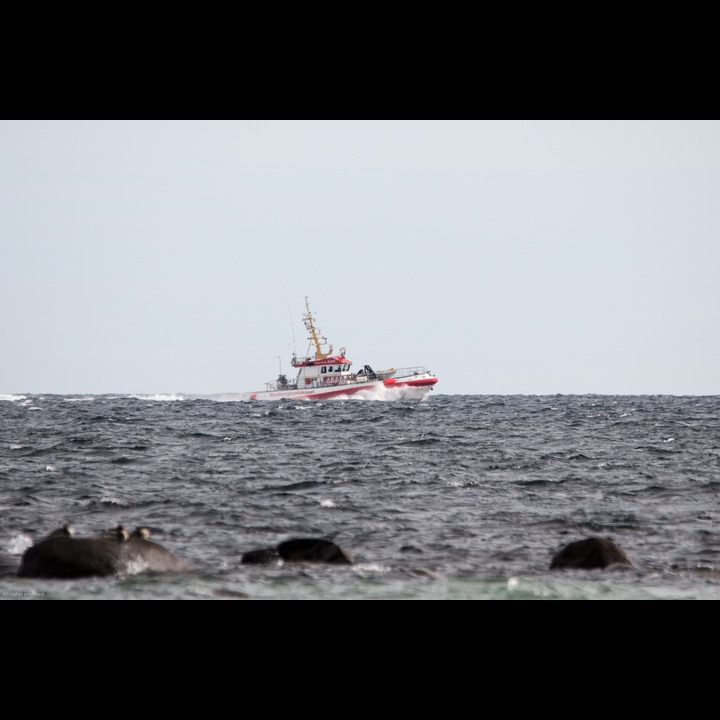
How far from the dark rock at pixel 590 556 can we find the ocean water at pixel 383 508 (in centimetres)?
28

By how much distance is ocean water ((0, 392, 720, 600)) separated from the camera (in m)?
9.73

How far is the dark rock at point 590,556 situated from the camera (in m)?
10.9

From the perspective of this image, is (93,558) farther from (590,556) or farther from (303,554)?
(590,556)

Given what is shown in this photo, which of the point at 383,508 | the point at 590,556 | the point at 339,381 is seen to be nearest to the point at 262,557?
the point at 590,556

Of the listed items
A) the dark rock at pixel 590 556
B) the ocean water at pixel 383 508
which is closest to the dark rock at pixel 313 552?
the ocean water at pixel 383 508

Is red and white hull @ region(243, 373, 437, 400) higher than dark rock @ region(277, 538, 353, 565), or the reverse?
dark rock @ region(277, 538, 353, 565)

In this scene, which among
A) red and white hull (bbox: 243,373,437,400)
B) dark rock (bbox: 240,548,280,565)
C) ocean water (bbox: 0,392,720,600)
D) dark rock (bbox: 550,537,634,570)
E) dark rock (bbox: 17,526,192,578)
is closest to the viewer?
dark rock (bbox: 17,526,192,578)

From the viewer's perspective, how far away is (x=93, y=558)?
9750mm

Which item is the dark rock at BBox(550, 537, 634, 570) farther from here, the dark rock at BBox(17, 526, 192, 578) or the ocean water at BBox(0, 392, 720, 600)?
the dark rock at BBox(17, 526, 192, 578)

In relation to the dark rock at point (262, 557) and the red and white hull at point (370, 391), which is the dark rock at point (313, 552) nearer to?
the dark rock at point (262, 557)

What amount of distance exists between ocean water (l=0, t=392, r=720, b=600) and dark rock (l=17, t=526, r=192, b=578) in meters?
0.28

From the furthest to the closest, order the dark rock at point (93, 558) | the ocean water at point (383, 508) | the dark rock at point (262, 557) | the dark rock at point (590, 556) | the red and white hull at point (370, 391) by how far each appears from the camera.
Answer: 1. the red and white hull at point (370, 391)
2. the dark rock at point (262, 557)
3. the dark rock at point (590, 556)
4. the ocean water at point (383, 508)
5. the dark rock at point (93, 558)

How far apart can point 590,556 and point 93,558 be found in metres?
6.19

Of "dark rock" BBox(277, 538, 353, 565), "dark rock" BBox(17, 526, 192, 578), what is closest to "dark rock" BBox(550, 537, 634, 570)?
"dark rock" BBox(277, 538, 353, 565)
